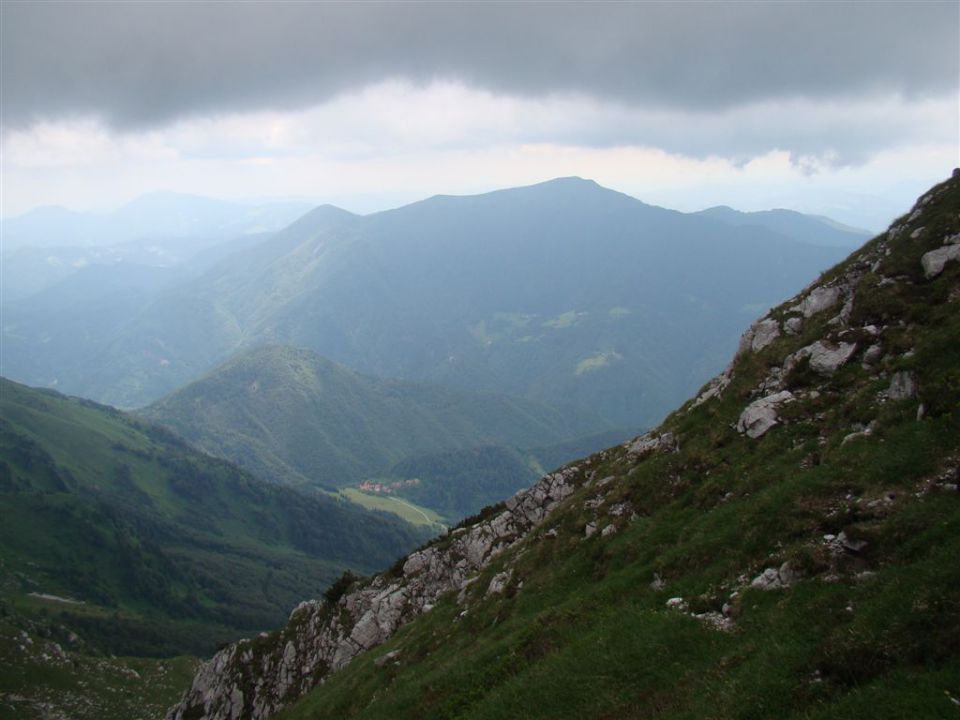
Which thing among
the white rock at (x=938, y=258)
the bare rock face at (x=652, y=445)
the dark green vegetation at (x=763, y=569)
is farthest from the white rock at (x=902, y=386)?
the bare rock face at (x=652, y=445)

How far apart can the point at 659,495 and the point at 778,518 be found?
819 centimetres

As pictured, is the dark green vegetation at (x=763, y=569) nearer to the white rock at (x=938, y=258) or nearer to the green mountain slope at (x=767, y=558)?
the green mountain slope at (x=767, y=558)

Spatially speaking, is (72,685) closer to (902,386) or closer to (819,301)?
(819,301)

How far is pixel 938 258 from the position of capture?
30.6 metres

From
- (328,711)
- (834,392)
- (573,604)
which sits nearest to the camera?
(573,604)

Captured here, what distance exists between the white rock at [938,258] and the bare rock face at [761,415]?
8836 mm

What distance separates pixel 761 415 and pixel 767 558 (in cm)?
1017

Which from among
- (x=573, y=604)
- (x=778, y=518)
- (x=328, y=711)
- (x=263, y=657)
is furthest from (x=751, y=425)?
(x=263, y=657)

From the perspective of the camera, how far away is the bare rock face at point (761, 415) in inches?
1122

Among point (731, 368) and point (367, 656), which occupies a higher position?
point (731, 368)

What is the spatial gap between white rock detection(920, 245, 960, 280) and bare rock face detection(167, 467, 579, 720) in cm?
2414

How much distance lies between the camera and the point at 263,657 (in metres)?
54.5

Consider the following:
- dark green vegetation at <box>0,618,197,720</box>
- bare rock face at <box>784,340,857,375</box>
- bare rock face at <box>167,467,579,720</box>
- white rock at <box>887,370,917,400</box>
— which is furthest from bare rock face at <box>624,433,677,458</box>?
dark green vegetation at <box>0,618,197,720</box>

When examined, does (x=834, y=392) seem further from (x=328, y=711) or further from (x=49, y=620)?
(x=49, y=620)
